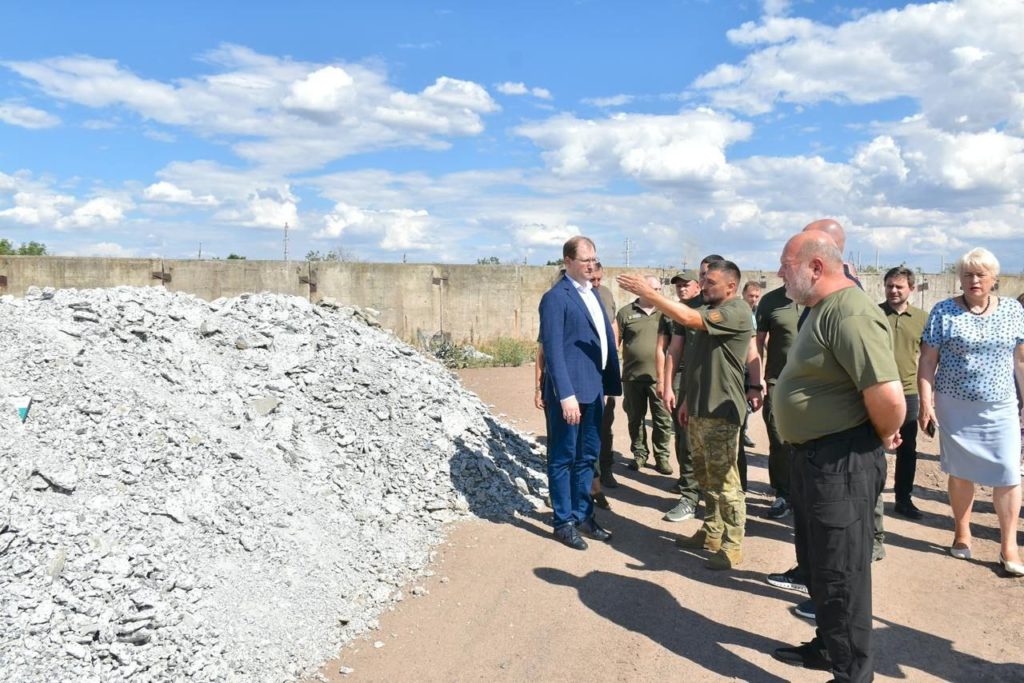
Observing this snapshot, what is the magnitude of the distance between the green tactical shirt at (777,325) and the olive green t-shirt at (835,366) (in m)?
2.26

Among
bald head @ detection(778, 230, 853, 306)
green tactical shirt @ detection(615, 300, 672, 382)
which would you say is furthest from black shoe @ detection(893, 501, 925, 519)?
bald head @ detection(778, 230, 853, 306)

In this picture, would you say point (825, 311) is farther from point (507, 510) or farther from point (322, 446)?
point (322, 446)

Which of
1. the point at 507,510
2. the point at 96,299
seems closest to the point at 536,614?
the point at 507,510

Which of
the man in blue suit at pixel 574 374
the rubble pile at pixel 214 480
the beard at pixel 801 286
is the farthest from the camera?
the man in blue suit at pixel 574 374

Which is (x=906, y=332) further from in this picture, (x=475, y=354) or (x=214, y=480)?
(x=475, y=354)

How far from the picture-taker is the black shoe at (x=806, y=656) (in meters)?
3.68

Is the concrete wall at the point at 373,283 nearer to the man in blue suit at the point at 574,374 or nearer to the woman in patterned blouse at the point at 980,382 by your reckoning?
the man in blue suit at the point at 574,374

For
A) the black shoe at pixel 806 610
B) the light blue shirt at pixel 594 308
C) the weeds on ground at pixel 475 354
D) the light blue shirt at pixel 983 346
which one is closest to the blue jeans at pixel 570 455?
the light blue shirt at pixel 594 308

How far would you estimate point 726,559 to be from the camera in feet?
16.1

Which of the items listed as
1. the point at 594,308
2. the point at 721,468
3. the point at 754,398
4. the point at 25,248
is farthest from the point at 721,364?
the point at 25,248

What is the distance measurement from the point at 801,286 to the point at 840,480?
33.5 inches

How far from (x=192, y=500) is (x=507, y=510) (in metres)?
2.33

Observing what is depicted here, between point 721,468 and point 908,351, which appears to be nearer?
point 721,468

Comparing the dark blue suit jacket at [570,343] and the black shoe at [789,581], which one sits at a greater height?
the dark blue suit jacket at [570,343]
